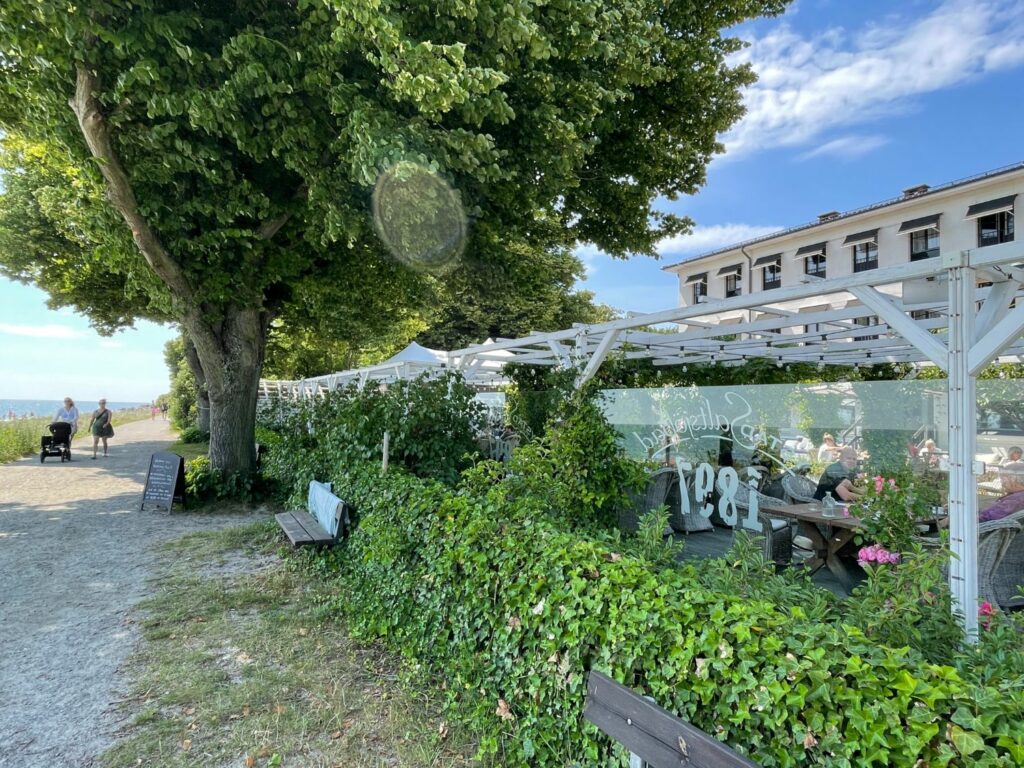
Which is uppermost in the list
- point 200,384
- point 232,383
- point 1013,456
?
point 200,384

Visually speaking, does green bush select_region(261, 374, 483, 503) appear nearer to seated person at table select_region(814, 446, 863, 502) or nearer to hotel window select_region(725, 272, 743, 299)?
seated person at table select_region(814, 446, 863, 502)

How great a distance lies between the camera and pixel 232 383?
9742 mm

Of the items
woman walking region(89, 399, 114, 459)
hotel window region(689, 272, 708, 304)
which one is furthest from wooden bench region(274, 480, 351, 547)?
hotel window region(689, 272, 708, 304)

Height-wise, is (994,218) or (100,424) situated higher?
(994,218)

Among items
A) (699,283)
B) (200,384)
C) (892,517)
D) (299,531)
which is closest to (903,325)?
(892,517)

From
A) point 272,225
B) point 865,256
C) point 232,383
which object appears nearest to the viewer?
point 272,225

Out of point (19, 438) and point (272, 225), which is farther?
point (19, 438)

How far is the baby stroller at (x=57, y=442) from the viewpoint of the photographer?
15.1 meters

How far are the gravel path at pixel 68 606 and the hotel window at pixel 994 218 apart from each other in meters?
32.3

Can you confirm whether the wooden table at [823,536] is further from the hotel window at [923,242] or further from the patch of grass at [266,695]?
the hotel window at [923,242]

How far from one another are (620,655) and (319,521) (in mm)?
4888

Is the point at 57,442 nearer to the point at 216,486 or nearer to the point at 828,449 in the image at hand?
the point at 216,486

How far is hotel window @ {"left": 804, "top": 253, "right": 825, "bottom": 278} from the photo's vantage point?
1324 inches

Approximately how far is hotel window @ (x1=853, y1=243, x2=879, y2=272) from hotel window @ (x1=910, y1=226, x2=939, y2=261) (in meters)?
1.66
